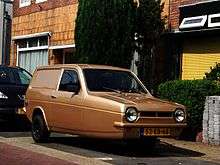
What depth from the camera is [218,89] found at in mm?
14961

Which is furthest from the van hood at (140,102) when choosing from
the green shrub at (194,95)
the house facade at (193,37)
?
the house facade at (193,37)

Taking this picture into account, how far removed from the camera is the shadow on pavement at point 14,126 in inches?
610

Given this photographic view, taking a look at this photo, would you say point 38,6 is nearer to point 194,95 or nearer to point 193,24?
point 193,24

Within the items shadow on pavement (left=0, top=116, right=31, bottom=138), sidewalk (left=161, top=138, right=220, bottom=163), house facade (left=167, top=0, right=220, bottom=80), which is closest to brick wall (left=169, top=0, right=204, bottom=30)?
house facade (left=167, top=0, right=220, bottom=80)

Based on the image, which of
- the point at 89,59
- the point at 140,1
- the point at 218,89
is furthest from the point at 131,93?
the point at 140,1

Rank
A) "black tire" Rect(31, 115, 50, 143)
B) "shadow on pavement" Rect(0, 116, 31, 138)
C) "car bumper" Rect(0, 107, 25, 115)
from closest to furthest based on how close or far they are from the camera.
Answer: "black tire" Rect(31, 115, 50, 143)
"shadow on pavement" Rect(0, 116, 31, 138)
"car bumper" Rect(0, 107, 25, 115)

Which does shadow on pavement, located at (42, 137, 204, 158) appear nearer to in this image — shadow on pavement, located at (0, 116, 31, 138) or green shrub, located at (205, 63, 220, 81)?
shadow on pavement, located at (0, 116, 31, 138)

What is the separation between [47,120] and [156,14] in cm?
649

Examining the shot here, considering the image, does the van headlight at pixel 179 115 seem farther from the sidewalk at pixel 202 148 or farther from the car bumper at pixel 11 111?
the car bumper at pixel 11 111

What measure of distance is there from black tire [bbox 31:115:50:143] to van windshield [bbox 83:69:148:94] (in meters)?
1.58

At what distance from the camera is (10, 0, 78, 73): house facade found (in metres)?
25.6

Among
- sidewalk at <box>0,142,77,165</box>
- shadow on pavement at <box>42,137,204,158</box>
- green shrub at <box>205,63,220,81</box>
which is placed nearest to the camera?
sidewalk at <box>0,142,77,165</box>

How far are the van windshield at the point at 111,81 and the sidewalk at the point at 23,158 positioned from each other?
1840 millimetres

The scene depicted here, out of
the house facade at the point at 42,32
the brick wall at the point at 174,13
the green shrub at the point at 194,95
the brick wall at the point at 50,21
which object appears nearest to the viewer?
the green shrub at the point at 194,95
